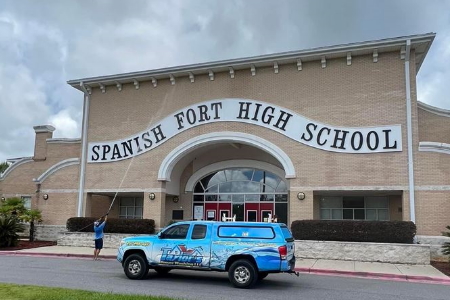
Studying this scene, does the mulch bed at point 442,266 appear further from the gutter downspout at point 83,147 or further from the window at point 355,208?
the gutter downspout at point 83,147

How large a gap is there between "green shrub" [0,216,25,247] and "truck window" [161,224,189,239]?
1344cm

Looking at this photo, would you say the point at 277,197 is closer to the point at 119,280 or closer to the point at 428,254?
the point at 428,254

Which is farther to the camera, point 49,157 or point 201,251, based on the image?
point 49,157

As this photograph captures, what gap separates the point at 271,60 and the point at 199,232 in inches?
466

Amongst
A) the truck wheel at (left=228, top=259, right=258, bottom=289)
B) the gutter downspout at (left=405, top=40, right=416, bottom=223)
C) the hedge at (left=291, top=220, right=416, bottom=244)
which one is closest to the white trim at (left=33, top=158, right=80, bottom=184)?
the hedge at (left=291, top=220, right=416, bottom=244)

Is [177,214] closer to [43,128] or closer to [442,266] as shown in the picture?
[43,128]

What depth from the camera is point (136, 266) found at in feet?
42.8

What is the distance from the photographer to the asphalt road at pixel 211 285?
1081 centimetres

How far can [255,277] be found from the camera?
11711mm

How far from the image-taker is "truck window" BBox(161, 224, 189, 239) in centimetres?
1296

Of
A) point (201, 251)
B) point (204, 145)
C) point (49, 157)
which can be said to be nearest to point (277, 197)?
point (204, 145)

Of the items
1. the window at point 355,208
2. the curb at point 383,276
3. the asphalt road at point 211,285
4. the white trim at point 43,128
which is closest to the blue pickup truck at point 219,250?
the asphalt road at point 211,285

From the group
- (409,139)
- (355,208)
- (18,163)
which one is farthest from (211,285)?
(18,163)

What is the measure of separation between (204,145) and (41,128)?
42.4 feet
